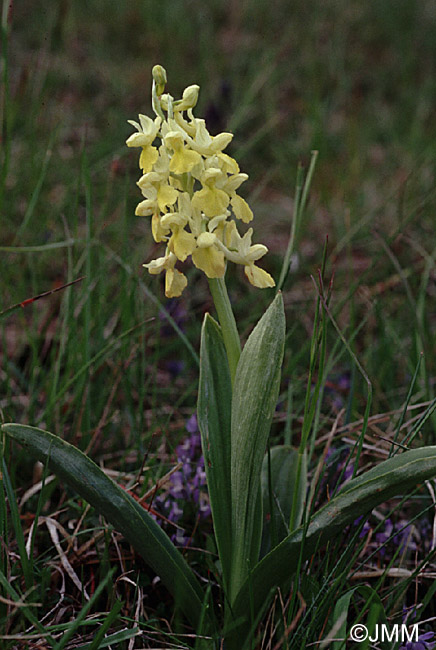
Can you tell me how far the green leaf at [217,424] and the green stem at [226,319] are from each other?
67mm

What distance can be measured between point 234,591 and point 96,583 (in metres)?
0.35

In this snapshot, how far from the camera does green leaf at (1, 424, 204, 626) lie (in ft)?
3.45

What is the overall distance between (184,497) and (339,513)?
0.56 metres

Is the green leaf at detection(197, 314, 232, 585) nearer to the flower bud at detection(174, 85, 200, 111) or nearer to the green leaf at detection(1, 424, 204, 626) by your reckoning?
the green leaf at detection(1, 424, 204, 626)

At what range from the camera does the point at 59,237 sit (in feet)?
8.03

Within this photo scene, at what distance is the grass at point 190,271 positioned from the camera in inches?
50.2

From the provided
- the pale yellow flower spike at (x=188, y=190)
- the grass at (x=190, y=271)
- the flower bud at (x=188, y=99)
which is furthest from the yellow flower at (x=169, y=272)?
the grass at (x=190, y=271)

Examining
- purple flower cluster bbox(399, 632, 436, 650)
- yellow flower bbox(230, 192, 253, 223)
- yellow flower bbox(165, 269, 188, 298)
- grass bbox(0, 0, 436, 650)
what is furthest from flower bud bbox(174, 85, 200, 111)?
purple flower cluster bbox(399, 632, 436, 650)

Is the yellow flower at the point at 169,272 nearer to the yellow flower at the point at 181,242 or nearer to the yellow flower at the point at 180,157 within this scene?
the yellow flower at the point at 181,242

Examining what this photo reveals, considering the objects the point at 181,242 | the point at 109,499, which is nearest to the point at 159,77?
the point at 181,242

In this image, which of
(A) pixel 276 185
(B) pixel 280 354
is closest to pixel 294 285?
(A) pixel 276 185

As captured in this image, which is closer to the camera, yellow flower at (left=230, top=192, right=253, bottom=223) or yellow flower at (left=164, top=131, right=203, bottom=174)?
yellow flower at (left=164, top=131, right=203, bottom=174)

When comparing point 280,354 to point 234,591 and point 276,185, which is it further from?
point 276,185

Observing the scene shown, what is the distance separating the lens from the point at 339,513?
40.2 inches
